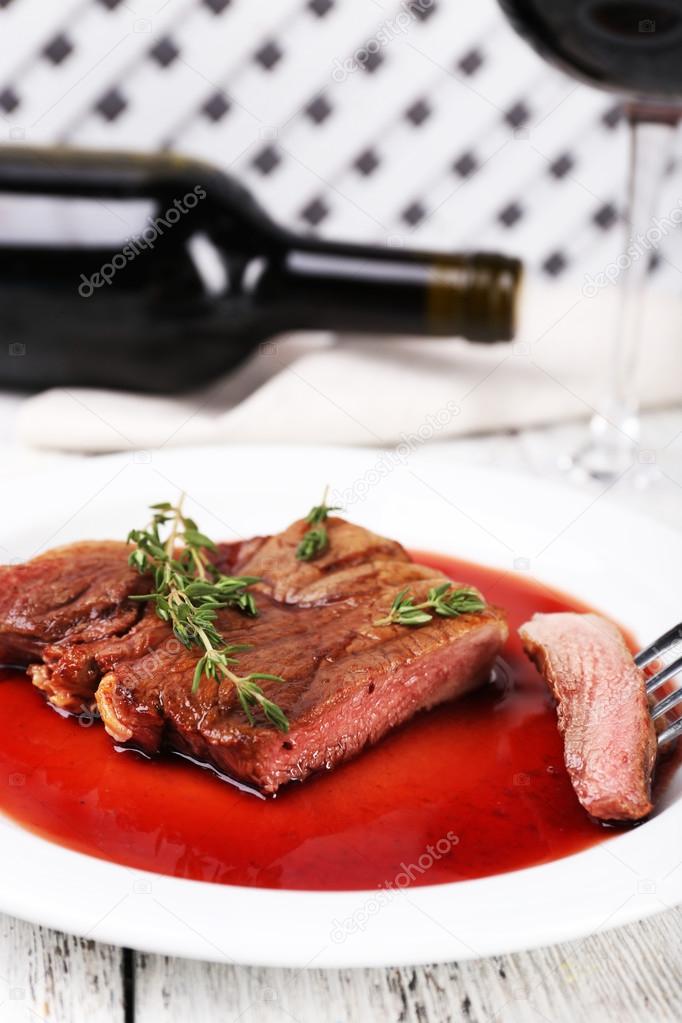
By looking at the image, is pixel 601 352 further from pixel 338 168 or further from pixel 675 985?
pixel 675 985

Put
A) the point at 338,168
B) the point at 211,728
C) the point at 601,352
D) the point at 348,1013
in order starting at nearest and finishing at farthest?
1. the point at 348,1013
2. the point at 211,728
3. the point at 601,352
4. the point at 338,168

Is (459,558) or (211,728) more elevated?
(211,728)

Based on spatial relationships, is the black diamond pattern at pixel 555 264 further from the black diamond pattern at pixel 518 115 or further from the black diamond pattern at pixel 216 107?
the black diamond pattern at pixel 216 107

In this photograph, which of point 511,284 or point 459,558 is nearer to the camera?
point 459,558

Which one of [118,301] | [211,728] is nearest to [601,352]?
[118,301]

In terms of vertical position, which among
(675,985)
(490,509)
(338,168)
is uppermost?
(675,985)

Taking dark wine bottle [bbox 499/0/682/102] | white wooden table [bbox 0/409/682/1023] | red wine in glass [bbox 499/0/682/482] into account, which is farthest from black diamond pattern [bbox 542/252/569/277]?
white wooden table [bbox 0/409/682/1023]
